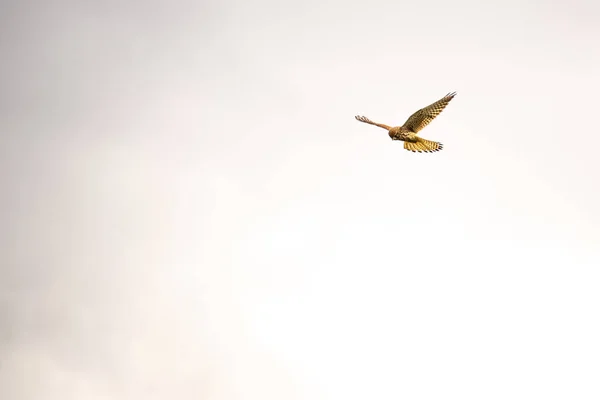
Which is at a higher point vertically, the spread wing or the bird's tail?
the spread wing

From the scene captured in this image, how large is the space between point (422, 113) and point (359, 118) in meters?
4.39

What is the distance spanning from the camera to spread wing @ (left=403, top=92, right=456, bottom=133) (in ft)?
126

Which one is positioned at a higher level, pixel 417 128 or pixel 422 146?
pixel 417 128

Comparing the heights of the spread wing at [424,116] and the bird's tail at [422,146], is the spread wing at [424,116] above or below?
above

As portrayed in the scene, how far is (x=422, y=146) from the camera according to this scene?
38688 millimetres

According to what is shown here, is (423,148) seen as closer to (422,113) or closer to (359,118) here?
(422,113)

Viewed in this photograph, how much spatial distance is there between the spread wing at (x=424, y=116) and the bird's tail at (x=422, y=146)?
0.90 meters

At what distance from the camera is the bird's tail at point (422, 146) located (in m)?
37.7

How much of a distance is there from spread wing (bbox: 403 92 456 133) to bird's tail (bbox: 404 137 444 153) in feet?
2.96

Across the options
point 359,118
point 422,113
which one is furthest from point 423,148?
point 359,118

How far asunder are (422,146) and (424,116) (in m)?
→ 1.90

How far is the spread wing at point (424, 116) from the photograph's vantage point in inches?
1512

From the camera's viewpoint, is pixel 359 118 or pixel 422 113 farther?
pixel 359 118

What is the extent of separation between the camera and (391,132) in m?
40.0
